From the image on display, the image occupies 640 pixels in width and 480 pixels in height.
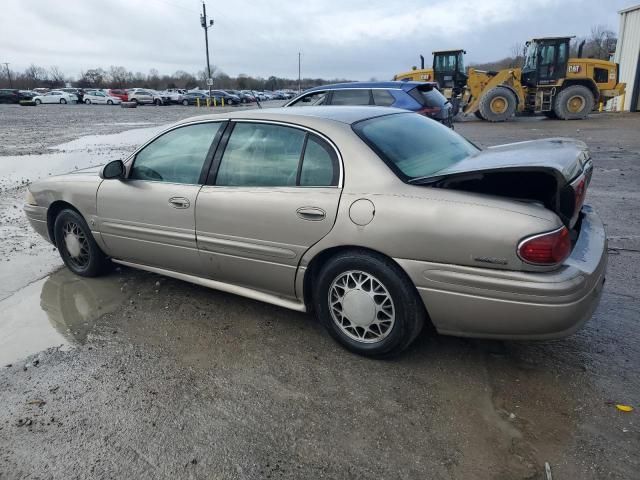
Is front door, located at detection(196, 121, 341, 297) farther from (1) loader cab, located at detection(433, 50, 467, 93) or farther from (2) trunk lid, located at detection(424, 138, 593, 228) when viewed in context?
(1) loader cab, located at detection(433, 50, 467, 93)

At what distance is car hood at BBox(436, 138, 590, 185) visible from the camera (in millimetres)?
2596

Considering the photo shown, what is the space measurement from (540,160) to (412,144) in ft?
3.00

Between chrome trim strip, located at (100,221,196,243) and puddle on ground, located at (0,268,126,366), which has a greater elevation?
chrome trim strip, located at (100,221,196,243)

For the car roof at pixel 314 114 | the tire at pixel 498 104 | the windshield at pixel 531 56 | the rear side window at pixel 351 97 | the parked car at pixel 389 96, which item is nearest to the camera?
the car roof at pixel 314 114

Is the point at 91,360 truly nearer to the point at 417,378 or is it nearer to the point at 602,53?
the point at 417,378

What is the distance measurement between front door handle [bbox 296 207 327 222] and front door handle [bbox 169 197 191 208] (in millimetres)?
982

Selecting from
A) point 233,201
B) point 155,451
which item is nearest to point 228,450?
point 155,451

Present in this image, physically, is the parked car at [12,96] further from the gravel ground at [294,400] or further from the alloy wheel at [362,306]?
the alloy wheel at [362,306]

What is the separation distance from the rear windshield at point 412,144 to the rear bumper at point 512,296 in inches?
25.2

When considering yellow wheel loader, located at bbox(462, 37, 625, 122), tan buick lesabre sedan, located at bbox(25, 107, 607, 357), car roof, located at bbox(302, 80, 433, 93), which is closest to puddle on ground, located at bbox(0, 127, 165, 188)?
car roof, located at bbox(302, 80, 433, 93)

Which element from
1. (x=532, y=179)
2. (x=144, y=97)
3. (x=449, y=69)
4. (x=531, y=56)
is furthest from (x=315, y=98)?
Result: (x=144, y=97)

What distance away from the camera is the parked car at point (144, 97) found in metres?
49.2

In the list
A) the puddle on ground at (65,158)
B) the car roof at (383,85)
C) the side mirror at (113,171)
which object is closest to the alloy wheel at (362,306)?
the side mirror at (113,171)

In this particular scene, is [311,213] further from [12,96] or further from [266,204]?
[12,96]
